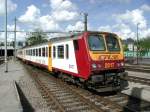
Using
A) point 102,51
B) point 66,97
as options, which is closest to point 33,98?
point 66,97

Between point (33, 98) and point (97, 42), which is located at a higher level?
point (97, 42)

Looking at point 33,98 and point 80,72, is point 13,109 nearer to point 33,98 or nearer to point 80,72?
point 33,98

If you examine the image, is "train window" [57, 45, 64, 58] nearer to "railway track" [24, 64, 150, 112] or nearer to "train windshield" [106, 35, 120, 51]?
"railway track" [24, 64, 150, 112]

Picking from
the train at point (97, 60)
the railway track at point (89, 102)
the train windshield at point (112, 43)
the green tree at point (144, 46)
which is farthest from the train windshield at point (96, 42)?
the green tree at point (144, 46)

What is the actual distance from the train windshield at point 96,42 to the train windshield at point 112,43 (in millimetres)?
340

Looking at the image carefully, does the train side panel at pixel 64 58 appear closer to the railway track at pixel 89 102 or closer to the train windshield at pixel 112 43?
the railway track at pixel 89 102

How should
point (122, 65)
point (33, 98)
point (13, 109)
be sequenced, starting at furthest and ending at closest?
1. point (122, 65)
2. point (33, 98)
3. point (13, 109)

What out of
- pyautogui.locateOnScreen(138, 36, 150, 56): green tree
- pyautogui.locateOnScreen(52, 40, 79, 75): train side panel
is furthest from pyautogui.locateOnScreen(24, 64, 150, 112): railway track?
pyautogui.locateOnScreen(138, 36, 150, 56): green tree

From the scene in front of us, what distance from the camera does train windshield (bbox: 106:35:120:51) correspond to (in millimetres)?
14984

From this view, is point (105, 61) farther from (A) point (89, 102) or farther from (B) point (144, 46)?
(B) point (144, 46)

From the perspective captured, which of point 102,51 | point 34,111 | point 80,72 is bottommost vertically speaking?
point 34,111

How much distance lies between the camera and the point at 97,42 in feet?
48.3

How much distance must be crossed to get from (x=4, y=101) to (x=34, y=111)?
1.61 m

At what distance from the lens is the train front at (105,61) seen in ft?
46.2
